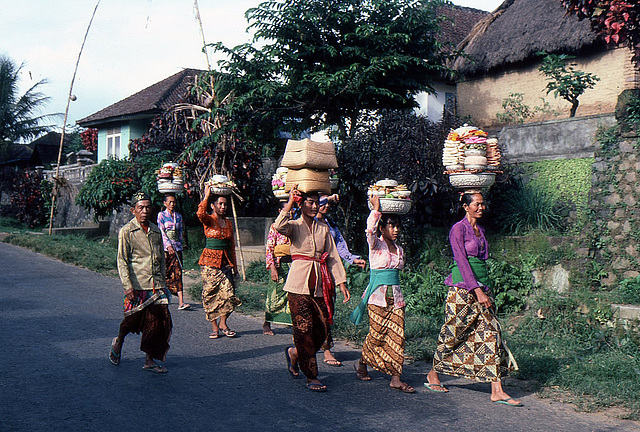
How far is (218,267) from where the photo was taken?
8.16 metres

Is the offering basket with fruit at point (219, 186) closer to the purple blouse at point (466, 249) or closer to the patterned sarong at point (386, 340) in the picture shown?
the patterned sarong at point (386, 340)

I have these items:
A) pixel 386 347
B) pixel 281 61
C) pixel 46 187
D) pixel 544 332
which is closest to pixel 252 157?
pixel 281 61

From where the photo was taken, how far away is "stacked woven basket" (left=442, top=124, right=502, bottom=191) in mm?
5727

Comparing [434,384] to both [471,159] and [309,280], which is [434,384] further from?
[471,159]

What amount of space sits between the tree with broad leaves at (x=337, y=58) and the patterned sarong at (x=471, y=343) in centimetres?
779

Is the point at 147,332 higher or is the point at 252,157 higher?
the point at 252,157

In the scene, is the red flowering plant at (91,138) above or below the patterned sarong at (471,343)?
above

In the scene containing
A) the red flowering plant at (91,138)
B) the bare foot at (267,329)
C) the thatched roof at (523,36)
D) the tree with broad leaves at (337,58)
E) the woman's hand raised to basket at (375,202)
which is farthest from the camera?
the red flowering plant at (91,138)

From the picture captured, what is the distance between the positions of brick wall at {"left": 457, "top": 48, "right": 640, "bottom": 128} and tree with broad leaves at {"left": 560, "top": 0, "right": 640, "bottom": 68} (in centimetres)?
761

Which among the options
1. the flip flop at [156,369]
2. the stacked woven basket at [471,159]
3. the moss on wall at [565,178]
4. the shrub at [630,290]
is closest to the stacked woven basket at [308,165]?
the stacked woven basket at [471,159]

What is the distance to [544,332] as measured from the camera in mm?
7832

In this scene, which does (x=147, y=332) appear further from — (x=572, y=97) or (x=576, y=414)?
(x=572, y=97)

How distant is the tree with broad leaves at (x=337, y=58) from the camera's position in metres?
12.9

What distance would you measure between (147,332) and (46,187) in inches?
775
